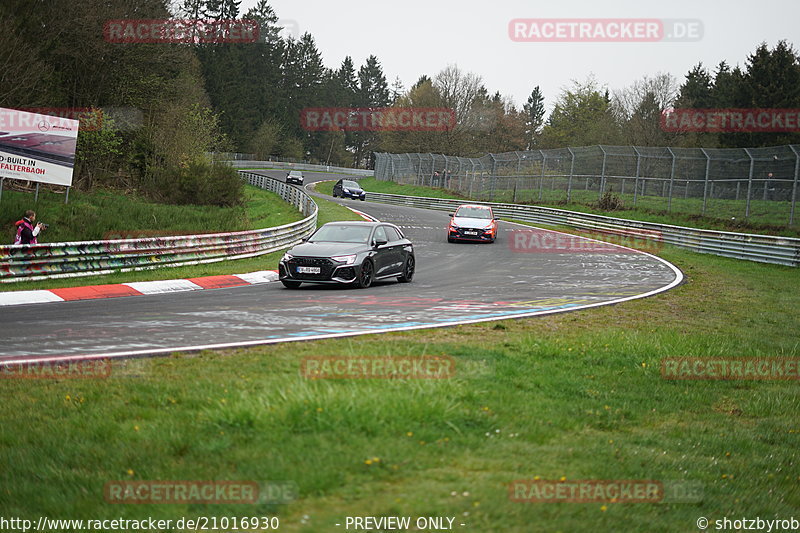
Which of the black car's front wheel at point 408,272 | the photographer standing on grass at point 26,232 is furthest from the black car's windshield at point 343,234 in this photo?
the photographer standing on grass at point 26,232

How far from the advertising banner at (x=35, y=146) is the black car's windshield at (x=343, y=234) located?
9.06 meters

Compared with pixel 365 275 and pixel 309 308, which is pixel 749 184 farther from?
pixel 309 308

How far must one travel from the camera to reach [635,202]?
39375 mm

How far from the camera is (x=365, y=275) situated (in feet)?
56.1

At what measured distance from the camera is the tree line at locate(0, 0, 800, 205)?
36.6m

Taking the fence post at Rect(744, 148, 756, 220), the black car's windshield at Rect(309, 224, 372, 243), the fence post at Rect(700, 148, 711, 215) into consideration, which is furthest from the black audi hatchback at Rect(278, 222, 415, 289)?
the fence post at Rect(700, 148, 711, 215)

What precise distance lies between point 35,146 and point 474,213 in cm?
1798

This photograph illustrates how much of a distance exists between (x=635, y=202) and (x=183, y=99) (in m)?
28.8

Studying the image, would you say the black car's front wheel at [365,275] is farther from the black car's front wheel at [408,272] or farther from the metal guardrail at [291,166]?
the metal guardrail at [291,166]

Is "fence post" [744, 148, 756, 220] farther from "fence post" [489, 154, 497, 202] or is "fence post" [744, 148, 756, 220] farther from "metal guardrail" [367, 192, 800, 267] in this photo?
"fence post" [489, 154, 497, 202]

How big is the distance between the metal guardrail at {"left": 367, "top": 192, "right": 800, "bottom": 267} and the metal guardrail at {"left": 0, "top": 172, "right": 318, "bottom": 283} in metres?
16.5

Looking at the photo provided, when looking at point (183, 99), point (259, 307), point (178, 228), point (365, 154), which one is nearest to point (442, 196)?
point (183, 99)

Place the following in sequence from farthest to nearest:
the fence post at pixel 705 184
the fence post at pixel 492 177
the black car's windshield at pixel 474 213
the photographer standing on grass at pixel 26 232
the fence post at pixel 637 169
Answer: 1. the fence post at pixel 492 177
2. the fence post at pixel 637 169
3. the fence post at pixel 705 184
4. the black car's windshield at pixel 474 213
5. the photographer standing on grass at pixel 26 232

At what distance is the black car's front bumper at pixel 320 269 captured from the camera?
53.8 ft
